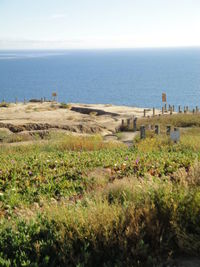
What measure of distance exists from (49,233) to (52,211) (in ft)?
1.89

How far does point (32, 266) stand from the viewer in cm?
447

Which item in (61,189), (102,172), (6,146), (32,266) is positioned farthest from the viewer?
(6,146)

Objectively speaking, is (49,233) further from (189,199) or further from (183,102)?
(183,102)

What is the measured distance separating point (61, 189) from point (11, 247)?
365cm

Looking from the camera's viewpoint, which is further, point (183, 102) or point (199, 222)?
point (183, 102)

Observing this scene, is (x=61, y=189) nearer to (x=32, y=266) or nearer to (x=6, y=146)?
(x=32, y=266)

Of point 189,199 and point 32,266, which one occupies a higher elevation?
point 189,199

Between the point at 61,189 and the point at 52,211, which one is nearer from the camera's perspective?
the point at 52,211

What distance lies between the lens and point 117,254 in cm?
478

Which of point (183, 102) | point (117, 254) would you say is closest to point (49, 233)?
point (117, 254)

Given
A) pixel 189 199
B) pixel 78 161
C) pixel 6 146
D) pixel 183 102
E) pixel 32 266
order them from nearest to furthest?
1. pixel 32 266
2. pixel 189 199
3. pixel 78 161
4. pixel 6 146
5. pixel 183 102

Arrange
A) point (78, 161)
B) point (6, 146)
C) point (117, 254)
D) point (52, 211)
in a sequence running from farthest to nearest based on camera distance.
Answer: point (6, 146) < point (78, 161) < point (52, 211) < point (117, 254)

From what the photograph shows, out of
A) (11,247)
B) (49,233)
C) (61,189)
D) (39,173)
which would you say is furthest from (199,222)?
(39,173)

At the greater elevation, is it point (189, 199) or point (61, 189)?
point (189, 199)
